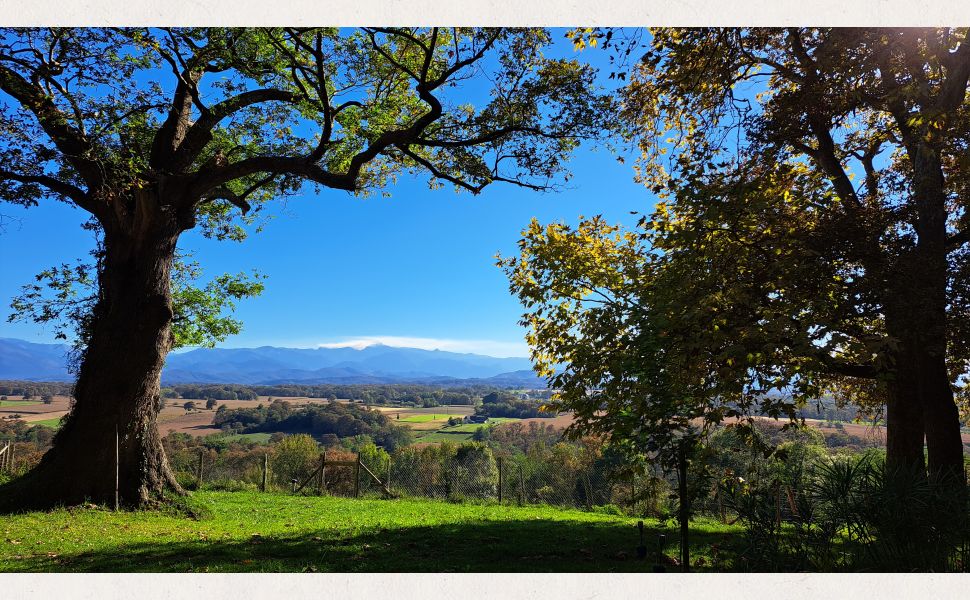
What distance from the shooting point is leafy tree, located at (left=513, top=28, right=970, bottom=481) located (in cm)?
422

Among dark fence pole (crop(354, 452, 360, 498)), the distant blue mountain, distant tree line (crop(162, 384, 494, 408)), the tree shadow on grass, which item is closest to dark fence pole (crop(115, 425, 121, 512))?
the tree shadow on grass

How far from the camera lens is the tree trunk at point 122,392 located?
759cm

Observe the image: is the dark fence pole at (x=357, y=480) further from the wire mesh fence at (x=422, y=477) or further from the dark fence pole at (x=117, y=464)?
the dark fence pole at (x=117, y=464)

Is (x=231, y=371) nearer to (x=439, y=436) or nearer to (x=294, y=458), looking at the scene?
(x=439, y=436)

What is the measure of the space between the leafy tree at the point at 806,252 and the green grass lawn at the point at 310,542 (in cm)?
217

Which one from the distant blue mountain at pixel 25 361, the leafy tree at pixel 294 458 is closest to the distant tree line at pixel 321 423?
the leafy tree at pixel 294 458

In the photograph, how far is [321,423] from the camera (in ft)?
144

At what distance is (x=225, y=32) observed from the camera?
6727mm

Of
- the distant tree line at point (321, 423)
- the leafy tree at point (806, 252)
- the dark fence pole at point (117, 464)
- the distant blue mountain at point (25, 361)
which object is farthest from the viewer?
the distant tree line at point (321, 423)

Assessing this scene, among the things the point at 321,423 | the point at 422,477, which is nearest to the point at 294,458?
the point at 422,477

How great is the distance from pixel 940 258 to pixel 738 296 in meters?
2.03

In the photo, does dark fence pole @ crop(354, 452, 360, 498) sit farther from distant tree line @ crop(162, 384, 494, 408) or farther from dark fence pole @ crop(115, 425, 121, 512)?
distant tree line @ crop(162, 384, 494, 408)
